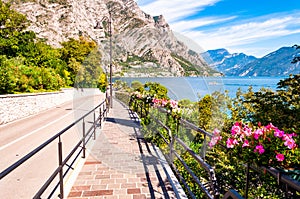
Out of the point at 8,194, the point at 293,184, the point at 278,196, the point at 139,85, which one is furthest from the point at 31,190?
the point at 139,85

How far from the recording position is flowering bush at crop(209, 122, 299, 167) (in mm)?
1590

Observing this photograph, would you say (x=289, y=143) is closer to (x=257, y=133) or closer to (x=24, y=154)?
(x=257, y=133)

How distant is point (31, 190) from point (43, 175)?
660mm

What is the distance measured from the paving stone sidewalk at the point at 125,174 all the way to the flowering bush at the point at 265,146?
6.20ft

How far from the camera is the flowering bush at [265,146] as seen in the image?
1.59m

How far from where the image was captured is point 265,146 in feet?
5.41

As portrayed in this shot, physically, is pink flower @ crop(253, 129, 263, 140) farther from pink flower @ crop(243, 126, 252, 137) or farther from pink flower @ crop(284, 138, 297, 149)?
pink flower @ crop(284, 138, 297, 149)

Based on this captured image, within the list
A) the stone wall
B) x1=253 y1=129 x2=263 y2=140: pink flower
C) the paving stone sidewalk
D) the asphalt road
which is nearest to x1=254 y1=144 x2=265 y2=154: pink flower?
x1=253 y1=129 x2=263 y2=140: pink flower

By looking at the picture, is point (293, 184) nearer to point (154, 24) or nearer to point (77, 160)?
point (77, 160)

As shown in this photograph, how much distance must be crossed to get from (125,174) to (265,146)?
3237mm

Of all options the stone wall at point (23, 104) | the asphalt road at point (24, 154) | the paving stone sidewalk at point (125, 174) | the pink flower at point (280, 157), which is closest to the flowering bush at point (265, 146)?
the pink flower at point (280, 157)

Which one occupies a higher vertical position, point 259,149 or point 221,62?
point 221,62

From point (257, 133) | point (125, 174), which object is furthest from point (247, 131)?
point (125, 174)

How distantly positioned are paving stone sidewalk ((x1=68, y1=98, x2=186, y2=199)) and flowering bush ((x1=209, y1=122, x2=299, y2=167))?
189 cm
